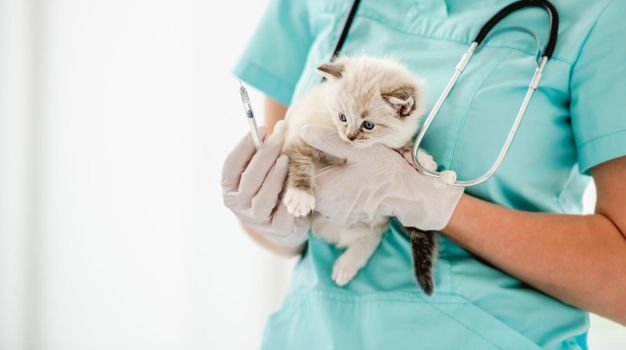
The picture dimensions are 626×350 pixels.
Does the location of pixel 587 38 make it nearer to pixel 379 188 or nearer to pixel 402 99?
pixel 402 99

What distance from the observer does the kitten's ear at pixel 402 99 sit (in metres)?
0.97

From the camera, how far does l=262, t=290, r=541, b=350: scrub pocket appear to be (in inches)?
37.8

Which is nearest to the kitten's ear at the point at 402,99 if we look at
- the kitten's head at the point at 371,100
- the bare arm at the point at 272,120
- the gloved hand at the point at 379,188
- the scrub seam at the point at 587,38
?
the kitten's head at the point at 371,100

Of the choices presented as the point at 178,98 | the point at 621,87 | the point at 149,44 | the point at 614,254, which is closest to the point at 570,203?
the point at 614,254

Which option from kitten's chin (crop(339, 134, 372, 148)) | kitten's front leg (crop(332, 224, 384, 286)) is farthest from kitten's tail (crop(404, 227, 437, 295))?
kitten's chin (crop(339, 134, 372, 148))

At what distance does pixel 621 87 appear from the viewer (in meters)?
0.91

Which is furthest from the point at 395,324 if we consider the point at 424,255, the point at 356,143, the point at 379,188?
the point at 356,143

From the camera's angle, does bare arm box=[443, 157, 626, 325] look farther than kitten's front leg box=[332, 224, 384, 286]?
No

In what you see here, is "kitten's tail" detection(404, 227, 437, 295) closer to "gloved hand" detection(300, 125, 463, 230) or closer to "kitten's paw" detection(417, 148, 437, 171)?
"gloved hand" detection(300, 125, 463, 230)

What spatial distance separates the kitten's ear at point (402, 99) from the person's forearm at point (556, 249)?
0.23 m

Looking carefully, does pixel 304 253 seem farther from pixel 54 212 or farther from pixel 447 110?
pixel 54 212

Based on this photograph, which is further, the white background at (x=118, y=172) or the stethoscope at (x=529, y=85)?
the white background at (x=118, y=172)

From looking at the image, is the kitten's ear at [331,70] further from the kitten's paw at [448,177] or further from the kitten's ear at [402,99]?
the kitten's paw at [448,177]

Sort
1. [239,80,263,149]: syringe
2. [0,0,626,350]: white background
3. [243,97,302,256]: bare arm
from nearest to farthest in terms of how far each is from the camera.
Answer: [239,80,263,149]: syringe → [243,97,302,256]: bare arm → [0,0,626,350]: white background
